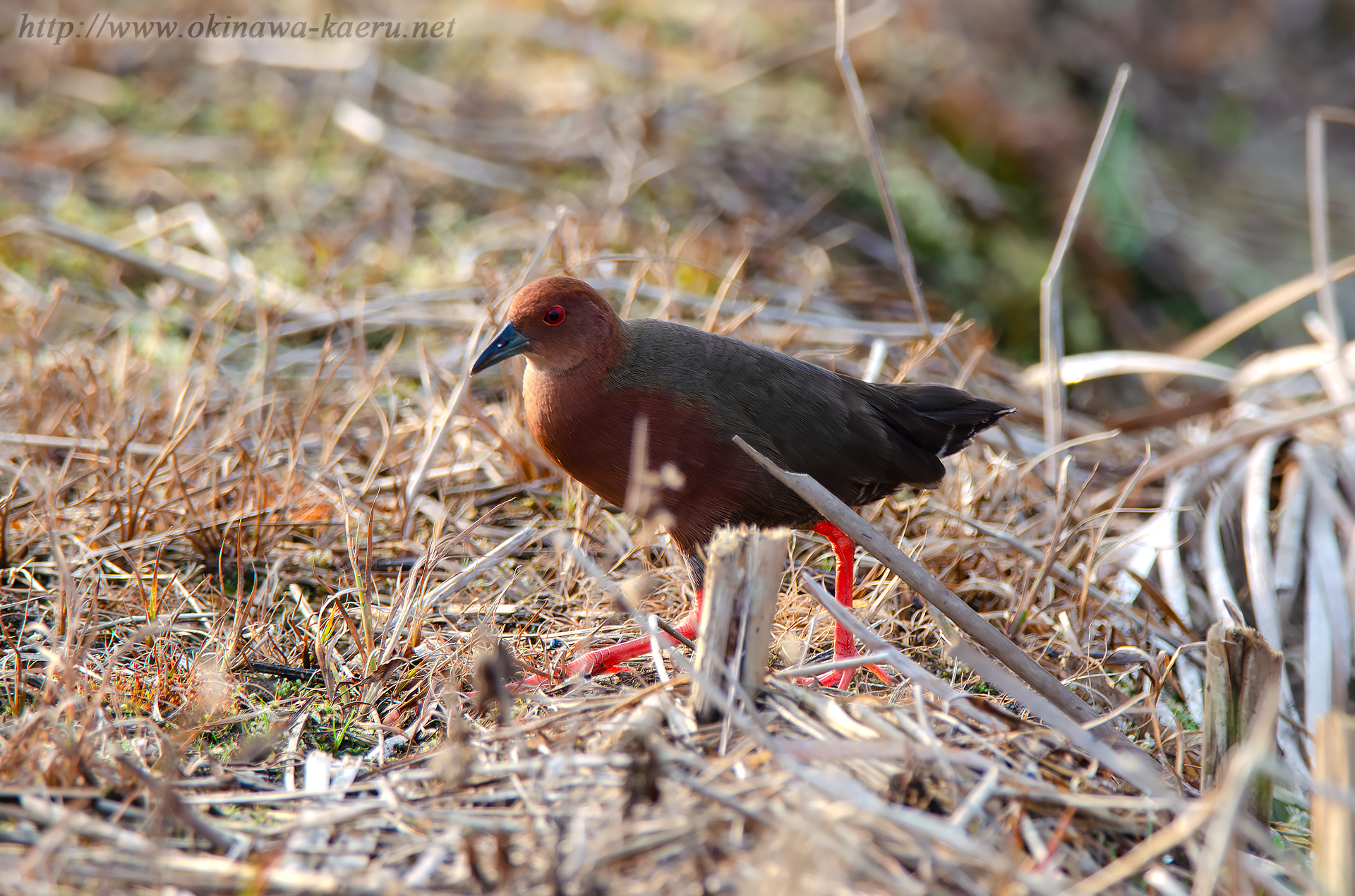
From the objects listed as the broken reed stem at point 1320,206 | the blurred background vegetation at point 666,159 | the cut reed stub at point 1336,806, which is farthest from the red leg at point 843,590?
the broken reed stem at point 1320,206

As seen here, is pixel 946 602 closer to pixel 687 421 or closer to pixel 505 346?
pixel 687 421

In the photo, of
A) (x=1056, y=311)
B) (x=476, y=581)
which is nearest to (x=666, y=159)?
(x=1056, y=311)

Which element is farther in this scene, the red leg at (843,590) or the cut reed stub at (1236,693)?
the red leg at (843,590)

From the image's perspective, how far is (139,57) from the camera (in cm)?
726

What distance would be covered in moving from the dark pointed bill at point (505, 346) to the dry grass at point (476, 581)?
394 millimetres

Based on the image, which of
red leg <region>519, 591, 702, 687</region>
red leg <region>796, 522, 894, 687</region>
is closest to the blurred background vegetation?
red leg <region>796, 522, 894, 687</region>

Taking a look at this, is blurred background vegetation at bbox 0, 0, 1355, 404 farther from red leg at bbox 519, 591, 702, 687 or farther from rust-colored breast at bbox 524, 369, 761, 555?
red leg at bbox 519, 591, 702, 687

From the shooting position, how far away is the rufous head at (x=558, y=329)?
2988 mm

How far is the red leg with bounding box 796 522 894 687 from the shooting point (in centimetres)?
306

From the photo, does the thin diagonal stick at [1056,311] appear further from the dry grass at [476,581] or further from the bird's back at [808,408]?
the bird's back at [808,408]

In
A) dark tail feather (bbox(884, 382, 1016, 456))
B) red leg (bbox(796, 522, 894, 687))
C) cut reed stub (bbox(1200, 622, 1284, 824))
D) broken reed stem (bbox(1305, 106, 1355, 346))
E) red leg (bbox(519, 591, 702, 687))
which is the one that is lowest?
red leg (bbox(519, 591, 702, 687))

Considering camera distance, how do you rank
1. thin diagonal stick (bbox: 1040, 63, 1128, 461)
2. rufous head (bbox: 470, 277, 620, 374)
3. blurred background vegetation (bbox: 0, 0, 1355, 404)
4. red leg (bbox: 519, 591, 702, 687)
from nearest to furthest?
red leg (bbox: 519, 591, 702, 687) < rufous head (bbox: 470, 277, 620, 374) < thin diagonal stick (bbox: 1040, 63, 1128, 461) < blurred background vegetation (bbox: 0, 0, 1355, 404)

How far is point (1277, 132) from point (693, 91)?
235 inches

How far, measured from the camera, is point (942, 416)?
3.41 m
